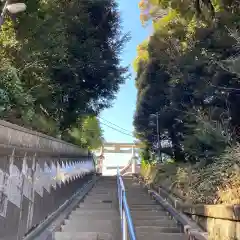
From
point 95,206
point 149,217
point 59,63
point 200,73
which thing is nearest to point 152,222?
point 149,217

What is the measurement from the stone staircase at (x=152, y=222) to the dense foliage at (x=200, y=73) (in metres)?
1.59

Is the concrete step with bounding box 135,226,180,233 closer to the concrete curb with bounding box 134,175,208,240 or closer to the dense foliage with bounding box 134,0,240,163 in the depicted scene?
the concrete curb with bounding box 134,175,208,240

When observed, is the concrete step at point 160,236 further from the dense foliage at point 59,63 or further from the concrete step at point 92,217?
the dense foliage at point 59,63

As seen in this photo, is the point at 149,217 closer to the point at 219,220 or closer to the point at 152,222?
the point at 152,222

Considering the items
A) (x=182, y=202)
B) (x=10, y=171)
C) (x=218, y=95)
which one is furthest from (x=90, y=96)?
(x=10, y=171)

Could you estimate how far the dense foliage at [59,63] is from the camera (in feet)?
28.3

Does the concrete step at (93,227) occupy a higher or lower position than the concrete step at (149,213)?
lower

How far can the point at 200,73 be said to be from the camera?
8.34 m

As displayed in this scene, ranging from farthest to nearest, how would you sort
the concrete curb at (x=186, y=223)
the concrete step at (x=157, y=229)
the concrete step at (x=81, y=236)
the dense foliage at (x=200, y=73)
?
the dense foliage at (x=200, y=73) < the concrete step at (x=157, y=229) < the concrete step at (x=81, y=236) < the concrete curb at (x=186, y=223)

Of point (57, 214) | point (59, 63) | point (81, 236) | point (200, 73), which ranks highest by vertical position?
point (59, 63)

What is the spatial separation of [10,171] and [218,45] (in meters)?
5.19

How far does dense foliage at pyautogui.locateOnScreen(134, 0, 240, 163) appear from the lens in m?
7.12

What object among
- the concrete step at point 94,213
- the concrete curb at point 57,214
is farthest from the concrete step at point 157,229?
the concrete curb at point 57,214

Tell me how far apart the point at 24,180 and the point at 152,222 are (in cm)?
268
